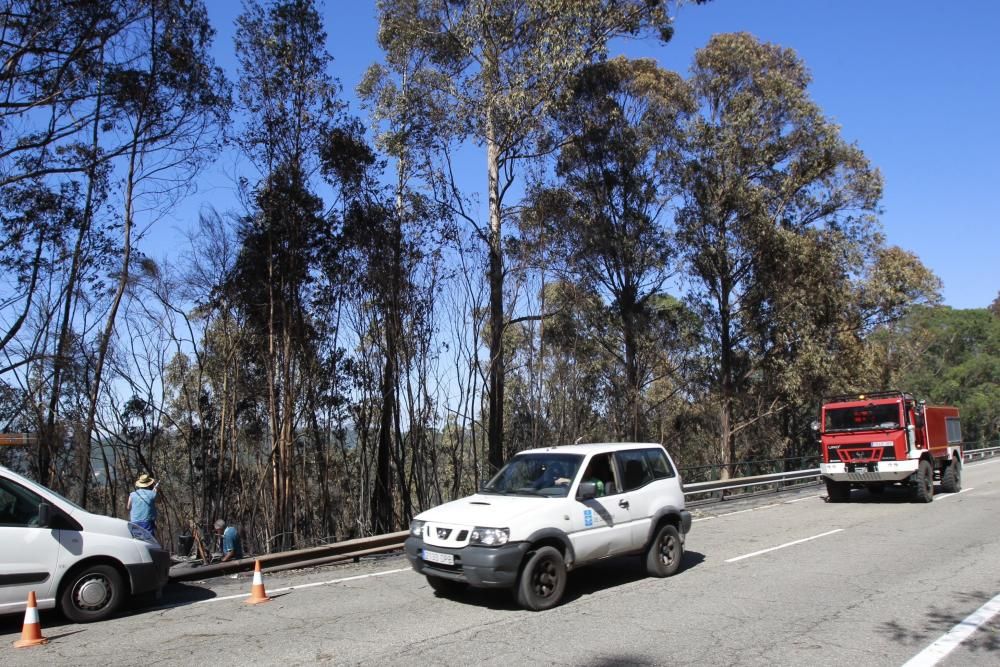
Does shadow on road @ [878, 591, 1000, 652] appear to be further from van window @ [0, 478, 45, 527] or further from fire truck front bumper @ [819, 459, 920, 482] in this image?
fire truck front bumper @ [819, 459, 920, 482]

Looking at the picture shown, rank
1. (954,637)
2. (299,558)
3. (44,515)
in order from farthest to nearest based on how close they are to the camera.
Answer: (299,558)
(44,515)
(954,637)

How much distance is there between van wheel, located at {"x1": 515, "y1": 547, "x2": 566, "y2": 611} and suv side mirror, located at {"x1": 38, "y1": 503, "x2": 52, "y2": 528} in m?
4.78

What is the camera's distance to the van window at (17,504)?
23.7 feet

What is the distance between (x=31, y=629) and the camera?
6.60 m

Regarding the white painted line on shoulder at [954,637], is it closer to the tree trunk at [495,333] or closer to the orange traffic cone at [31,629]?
the orange traffic cone at [31,629]

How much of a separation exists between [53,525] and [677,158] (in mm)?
24132

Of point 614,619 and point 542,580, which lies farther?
point 542,580

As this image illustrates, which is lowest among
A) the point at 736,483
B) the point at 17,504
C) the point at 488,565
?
the point at 736,483

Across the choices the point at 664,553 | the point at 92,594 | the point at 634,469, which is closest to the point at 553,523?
the point at 634,469

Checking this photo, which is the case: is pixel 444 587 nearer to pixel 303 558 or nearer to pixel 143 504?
pixel 303 558

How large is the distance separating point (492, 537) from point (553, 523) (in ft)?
2.57

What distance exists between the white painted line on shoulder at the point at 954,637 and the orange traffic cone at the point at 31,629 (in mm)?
7385

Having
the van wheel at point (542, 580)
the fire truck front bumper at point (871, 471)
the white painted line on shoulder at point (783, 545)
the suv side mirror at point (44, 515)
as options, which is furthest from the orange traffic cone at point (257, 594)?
the fire truck front bumper at point (871, 471)

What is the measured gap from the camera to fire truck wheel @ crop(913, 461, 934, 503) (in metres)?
16.7
